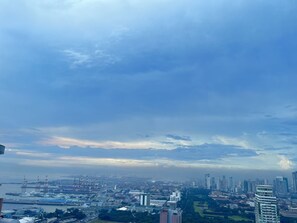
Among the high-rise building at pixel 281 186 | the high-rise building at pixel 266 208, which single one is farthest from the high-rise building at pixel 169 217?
the high-rise building at pixel 281 186

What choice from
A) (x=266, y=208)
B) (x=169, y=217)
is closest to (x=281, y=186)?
(x=266, y=208)

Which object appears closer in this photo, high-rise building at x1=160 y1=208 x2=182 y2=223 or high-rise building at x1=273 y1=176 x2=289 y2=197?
high-rise building at x1=160 y1=208 x2=182 y2=223

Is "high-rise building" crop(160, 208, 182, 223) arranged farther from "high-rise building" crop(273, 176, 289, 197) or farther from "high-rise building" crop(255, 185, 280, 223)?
"high-rise building" crop(273, 176, 289, 197)

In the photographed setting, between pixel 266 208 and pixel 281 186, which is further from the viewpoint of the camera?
pixel 281 186

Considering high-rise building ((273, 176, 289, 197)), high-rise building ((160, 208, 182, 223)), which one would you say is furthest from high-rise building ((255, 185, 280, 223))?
high-rise building ((273, 176, 289, 197))

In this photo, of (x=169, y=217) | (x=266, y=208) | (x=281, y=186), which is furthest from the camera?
(x=281, y=186)

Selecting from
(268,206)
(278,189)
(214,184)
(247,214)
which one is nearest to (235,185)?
(214,184)

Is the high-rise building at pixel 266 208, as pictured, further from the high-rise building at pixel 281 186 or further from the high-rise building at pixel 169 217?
the high-rise building at pixel 281 186

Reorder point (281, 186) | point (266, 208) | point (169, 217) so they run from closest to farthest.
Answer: point (169, 217), point (266, 208), point (281, 186)

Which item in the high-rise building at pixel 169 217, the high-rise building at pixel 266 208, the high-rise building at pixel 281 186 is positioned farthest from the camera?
the high-rise building at pixel 281 186

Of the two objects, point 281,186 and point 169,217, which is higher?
point 281,186

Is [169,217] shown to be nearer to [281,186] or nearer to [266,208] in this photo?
[266,208]
